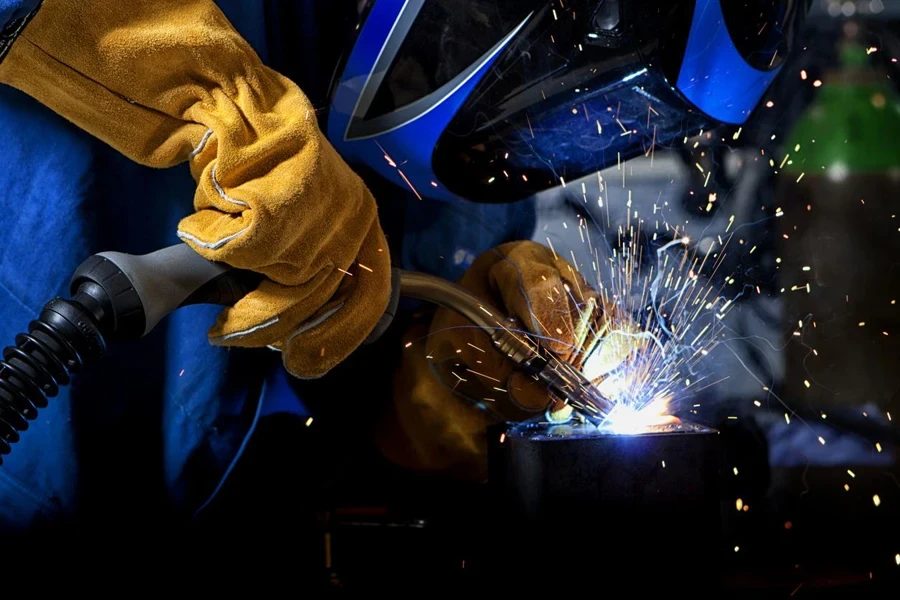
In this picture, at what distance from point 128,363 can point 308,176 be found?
35cm

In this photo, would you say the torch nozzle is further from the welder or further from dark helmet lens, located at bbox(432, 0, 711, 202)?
dark helmet lens, located at bbox(432, 0, 711, 202)

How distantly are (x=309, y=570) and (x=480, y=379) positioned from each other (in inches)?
11.0

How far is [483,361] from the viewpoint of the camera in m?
0.95

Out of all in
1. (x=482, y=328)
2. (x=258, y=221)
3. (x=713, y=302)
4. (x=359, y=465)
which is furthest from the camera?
(x=713, y=302)

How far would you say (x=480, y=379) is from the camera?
0.95m

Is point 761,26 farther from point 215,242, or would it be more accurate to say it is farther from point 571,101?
point 215,242

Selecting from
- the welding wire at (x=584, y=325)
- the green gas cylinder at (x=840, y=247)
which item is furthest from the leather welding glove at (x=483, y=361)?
the green gas cylinder at (x=840, y=247)

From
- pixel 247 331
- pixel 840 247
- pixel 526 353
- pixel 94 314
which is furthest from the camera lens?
pixel 840 247

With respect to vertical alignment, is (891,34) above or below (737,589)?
above

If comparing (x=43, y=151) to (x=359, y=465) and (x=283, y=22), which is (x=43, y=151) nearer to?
(x=283, y=22)

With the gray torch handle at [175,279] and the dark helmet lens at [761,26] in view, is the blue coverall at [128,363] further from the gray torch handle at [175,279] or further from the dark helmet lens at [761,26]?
the dark helmet lens at [761,26]

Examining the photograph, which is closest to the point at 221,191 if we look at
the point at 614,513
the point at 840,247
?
the point at 614,513

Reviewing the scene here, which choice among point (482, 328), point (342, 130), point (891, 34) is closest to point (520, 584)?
point (482, 328)

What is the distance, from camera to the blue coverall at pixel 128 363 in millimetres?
765
